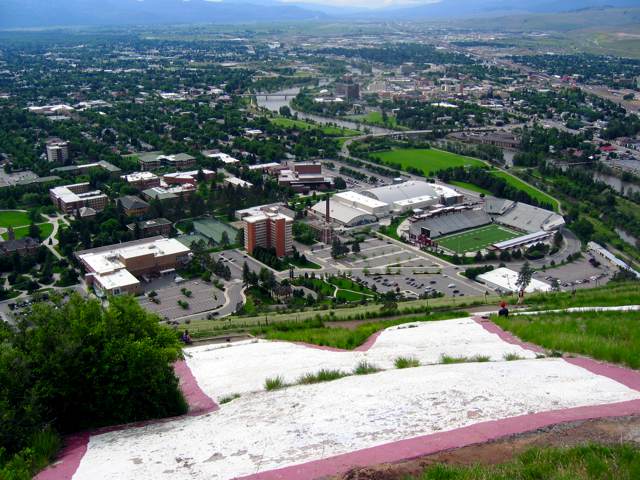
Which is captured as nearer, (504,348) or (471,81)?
(504,348)

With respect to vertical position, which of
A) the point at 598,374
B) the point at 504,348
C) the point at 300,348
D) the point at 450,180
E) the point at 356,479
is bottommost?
the point at 450,180

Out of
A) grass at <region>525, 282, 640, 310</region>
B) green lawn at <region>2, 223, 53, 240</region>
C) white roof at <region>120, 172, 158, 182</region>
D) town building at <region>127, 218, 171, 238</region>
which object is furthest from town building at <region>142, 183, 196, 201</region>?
grass at <region>525, 282, 640, 310</region>

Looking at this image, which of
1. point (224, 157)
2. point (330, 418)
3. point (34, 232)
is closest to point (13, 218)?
point (34, 232)

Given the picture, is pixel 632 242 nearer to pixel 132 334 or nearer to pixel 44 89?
pixel 132 334

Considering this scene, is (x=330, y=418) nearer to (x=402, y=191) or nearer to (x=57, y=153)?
(x=402, y=191)

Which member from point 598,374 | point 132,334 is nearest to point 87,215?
point 132,334

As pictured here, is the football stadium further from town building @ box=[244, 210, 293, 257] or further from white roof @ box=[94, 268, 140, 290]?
white roof @ box=[94, 268, 140, 290]

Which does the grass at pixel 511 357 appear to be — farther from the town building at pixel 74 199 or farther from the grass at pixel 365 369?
the town building at pixel 74 199
